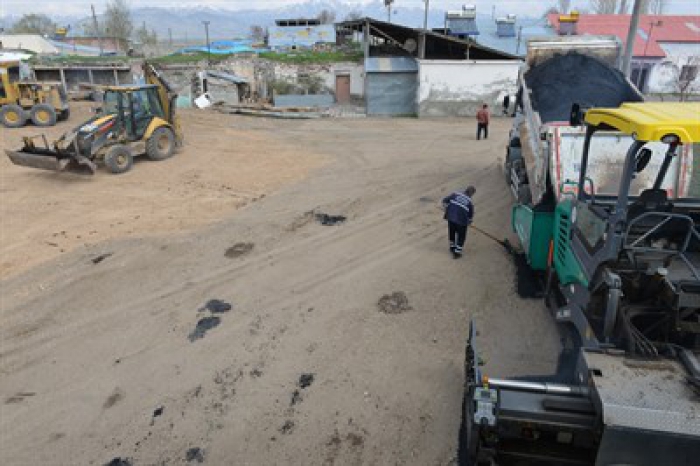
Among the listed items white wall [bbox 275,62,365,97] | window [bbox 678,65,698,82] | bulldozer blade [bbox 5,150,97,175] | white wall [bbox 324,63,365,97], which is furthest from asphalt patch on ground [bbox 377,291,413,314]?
window [bbox 678,65,698,82]

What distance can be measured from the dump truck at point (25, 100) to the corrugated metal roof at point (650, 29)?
1041 inches

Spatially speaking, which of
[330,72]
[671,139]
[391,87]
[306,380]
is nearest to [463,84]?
[391,87]

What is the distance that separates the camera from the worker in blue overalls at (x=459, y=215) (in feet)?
25.7

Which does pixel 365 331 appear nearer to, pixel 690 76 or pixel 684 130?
pixel 684 130

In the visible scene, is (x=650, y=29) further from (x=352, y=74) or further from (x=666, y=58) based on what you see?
(x=352, y=74)

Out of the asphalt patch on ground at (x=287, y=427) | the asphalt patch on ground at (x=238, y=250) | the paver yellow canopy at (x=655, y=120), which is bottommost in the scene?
the asphalt patch on ground at (x=238, y=250)

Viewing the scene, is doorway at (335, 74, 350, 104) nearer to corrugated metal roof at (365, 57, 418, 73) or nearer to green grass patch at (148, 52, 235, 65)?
corrugated metal roof at (365, 57, 418, 73)

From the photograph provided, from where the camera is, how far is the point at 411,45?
26469 millimetres

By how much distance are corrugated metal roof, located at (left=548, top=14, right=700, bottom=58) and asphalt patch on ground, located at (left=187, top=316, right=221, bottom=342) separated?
26877 mm

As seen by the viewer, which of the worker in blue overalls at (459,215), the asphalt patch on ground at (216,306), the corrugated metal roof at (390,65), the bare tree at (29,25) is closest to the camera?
the asphalt patch on ground at (216,306)

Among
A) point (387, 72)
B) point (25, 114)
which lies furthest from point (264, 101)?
point (25, 114)

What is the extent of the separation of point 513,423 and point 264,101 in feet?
79.3

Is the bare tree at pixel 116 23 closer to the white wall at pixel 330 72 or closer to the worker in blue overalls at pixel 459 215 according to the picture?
the white wall at pixel 330 72

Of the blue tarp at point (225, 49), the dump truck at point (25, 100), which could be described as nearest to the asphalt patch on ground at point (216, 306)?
the dump truck at point (25, 100)
